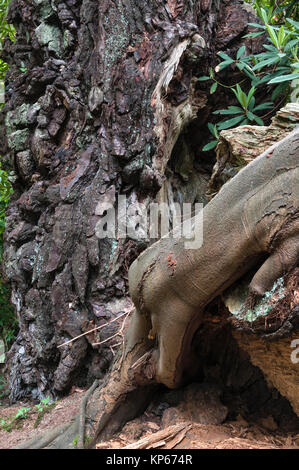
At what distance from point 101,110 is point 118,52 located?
41 centimetres

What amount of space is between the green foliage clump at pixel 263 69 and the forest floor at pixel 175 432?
1.93m

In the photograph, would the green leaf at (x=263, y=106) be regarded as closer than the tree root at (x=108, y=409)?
No

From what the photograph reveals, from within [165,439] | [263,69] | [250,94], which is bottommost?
[165,439]

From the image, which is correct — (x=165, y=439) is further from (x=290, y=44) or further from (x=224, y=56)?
(x=224, y=56)

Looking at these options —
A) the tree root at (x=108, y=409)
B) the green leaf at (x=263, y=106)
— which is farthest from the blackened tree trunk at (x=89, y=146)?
the green leaf at (x=263, y=106)

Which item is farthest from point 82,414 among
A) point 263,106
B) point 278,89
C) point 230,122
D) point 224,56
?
point 224,56

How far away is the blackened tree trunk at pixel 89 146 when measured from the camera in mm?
2842

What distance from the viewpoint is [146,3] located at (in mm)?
3064

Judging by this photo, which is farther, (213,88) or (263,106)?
(213,88)

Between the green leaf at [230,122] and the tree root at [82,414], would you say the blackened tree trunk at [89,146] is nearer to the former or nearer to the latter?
the tree root at [82,414]

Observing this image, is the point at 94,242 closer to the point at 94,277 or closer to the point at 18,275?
the point at 94,277

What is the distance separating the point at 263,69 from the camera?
11.0 ft

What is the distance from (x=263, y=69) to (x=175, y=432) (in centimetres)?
268

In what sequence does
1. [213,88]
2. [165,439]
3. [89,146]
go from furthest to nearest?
1. [213,88]
2. [89,146]
3. [165,439]
